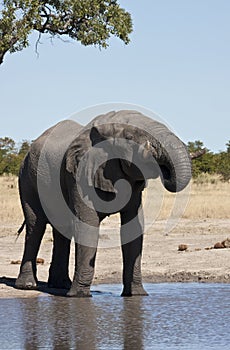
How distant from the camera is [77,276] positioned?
1068 cm

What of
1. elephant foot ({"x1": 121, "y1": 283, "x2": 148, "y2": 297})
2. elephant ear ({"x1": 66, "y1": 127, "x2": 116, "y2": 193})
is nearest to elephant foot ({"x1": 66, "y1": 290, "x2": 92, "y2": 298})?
elephant foot ({"x1": 121, "y1": 283, "x2": 148, "y2": 297})

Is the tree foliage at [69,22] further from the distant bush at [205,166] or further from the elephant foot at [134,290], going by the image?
the distant bush at [205,166]

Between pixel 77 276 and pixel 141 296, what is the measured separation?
0.81 m

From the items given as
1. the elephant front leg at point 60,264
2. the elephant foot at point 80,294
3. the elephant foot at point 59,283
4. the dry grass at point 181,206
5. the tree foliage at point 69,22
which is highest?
the tree foliage at point 69,22

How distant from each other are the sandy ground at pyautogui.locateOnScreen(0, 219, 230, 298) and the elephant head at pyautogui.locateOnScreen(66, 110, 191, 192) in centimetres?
180

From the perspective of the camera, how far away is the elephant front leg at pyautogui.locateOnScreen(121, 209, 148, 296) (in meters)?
10.8

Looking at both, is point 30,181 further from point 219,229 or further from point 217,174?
point 217,174

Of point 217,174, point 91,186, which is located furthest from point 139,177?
point 217,174

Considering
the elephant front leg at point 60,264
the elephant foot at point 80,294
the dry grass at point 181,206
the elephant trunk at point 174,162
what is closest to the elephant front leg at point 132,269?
the elephant foot at point 80,294

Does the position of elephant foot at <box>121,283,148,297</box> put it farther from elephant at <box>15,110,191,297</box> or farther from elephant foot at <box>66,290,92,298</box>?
elephant foot at <box>66,290,92,298</box>

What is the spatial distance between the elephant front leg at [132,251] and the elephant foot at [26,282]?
1265 millimetres

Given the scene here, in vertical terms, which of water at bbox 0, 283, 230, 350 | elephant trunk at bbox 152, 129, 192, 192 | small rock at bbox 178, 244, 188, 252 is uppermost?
elephant trunk at bbox 152, 129, 192, 192

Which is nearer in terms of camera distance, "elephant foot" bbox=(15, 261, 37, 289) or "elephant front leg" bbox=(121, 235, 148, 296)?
"elephant front leg" bbox=(121, 235, 148, 296)

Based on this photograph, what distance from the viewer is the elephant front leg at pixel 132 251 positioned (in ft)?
35.4
